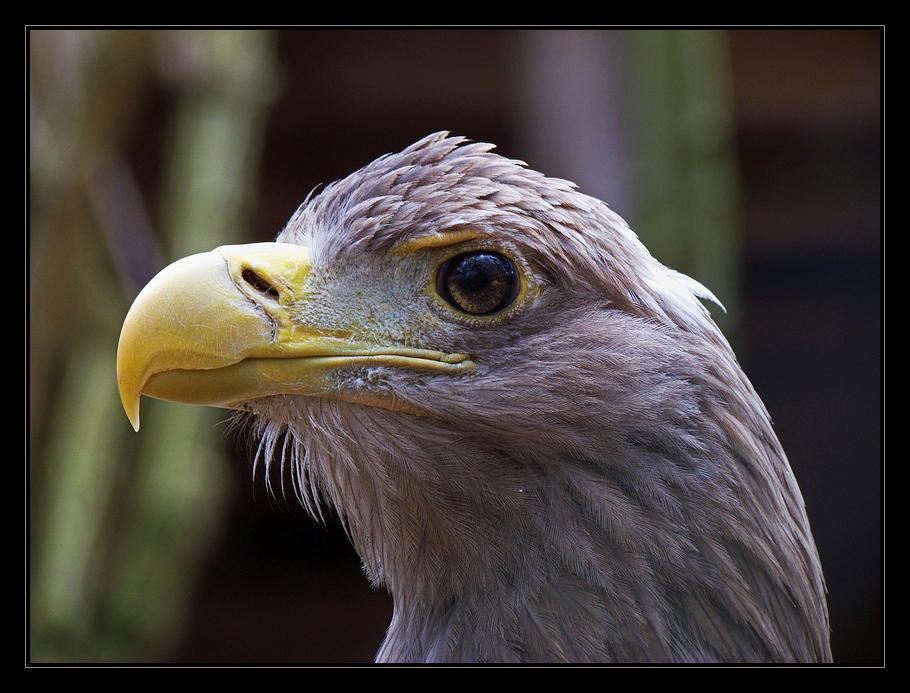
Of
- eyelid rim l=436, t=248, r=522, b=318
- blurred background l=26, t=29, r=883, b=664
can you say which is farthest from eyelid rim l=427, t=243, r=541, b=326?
blurred background l=26, t=29, r=883, b=664

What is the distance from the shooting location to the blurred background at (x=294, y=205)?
365 cm

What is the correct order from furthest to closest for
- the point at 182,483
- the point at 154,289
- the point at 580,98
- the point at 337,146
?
the point at 337,146 → the point at 580,98 → the point at 182,483 → the point at 154,289

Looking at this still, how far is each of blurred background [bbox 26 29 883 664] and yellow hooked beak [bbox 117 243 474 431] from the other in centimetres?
58

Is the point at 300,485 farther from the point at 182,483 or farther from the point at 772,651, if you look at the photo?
the point at 182,483

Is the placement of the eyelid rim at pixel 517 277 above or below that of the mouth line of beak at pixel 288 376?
above

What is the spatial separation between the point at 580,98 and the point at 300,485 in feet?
10.5

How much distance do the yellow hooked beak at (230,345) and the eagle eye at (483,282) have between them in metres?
0.11

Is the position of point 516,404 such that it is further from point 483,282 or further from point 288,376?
point 288,376

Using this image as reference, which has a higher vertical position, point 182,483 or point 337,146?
point 337,146

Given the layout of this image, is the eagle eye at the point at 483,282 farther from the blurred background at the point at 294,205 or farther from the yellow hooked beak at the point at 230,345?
the blurred background at the point at 294,205

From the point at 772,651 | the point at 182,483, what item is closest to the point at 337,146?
the point at 182,483

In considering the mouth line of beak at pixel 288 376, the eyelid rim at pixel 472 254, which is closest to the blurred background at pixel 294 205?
the mouth line of beak at pixel 288 376

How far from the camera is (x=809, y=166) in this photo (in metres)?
5.82

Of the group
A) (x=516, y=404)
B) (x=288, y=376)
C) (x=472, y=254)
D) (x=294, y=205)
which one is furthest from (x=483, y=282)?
(x=294, y=205)
